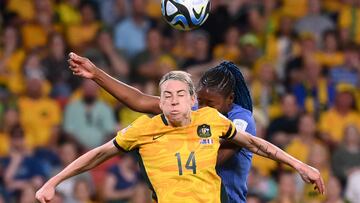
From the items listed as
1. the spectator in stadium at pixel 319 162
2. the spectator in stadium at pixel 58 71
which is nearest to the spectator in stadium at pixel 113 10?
the spectator in stadium at pixel 58 71

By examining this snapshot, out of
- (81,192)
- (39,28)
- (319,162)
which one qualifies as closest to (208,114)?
(81,192)

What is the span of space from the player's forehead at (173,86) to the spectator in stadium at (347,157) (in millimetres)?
7185

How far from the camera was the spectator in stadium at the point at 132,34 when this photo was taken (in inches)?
619

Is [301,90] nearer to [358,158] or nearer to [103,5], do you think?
[358,158]

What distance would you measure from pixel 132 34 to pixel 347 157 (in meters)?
3.63

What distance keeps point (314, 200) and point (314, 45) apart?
3643mm

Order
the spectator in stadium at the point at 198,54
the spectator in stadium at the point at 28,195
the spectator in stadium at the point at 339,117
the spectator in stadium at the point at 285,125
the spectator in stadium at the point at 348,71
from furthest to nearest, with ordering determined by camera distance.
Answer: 1. the spectator in stadium at the point at 348,71
2. the spectator in stadium at the point at 198,54
3. the spectator in stadium at the point at 339,117
4. the spectator in stadium at the point at 285,125
5. the spectator in stadium at the point at 28,195

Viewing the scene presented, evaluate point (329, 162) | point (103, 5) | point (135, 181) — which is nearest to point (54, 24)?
point (103, 5)

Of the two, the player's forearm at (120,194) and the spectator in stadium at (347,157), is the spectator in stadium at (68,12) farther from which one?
the spectator in stadium at (347,157)

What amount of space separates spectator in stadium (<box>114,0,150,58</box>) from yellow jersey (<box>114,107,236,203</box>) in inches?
334

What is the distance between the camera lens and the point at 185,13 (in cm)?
814

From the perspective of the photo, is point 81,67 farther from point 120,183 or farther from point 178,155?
point 120,183

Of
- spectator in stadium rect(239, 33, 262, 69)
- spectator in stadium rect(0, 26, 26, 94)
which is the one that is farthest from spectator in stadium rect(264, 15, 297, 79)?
spectator in stadium rect(0, 26, 26, 94)

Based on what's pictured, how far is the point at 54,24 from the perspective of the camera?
619 inches
